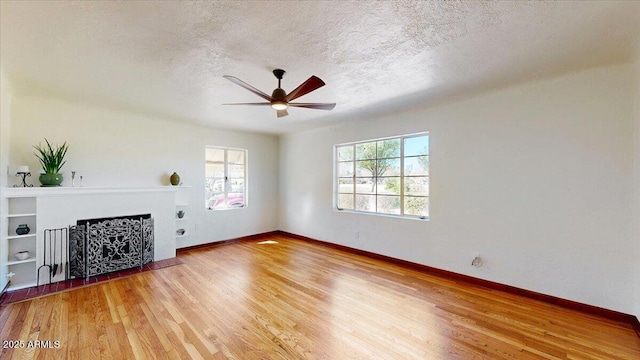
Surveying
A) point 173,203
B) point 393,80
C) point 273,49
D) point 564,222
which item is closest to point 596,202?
point 564,222

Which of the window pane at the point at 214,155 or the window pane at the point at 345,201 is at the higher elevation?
the window pane at the point at 214,155

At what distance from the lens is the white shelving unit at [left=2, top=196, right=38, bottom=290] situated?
308 cm

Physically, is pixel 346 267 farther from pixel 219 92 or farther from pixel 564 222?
pixel 219 92

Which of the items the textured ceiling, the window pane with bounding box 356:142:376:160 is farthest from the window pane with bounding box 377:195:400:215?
the textured ceiling

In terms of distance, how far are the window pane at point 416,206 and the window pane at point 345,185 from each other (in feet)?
3.86

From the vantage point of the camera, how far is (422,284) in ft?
10.6

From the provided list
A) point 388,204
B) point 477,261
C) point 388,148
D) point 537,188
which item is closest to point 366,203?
point 388,204

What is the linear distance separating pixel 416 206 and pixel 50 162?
17.0 feet

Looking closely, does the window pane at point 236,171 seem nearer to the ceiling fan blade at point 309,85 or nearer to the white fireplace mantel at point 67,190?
the white fireplace mantel at point 67,190

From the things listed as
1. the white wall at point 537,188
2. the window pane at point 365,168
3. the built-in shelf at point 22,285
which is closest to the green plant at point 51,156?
the built-in shelf at point 22,285

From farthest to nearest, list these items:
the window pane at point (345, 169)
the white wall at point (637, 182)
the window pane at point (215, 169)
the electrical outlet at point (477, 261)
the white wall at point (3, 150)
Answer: the window pane at point (215, 169) → the window pane at point (345, 169) → the electrical outlet at point (477, 261) → the white wall at point (3, 150) → the white wall at point (637, 182)

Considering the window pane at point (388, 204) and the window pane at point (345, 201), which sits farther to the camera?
the window pane at point (345, 201)

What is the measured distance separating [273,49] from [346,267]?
10.3 feet

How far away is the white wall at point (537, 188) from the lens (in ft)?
8.04
